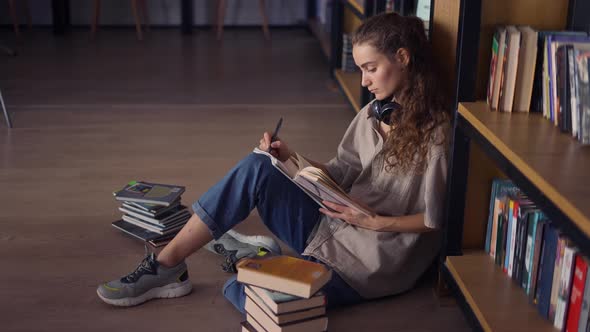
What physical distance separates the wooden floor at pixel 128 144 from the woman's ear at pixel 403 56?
70 centimetres

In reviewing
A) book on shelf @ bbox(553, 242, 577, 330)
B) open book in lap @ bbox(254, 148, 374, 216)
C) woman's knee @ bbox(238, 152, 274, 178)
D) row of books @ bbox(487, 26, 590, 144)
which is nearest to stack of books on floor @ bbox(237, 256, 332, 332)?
open book in lap @ bbox(254, 148, 374, 216)

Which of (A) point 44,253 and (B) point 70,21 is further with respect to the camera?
(B) point 70,21

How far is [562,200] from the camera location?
55.5 inches

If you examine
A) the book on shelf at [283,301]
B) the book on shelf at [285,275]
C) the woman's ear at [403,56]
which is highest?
the woman's ear at [403,56]

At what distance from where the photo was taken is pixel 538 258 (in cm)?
191

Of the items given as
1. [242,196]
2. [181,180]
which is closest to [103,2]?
[181,180]

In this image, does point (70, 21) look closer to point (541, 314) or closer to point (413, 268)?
point (413, 268)

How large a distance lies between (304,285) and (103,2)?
19.6ft

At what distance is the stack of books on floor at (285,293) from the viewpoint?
186 cm

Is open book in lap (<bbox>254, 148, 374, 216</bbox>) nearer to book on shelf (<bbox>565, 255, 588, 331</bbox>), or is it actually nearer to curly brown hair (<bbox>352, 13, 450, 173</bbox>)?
curly brown hair (<bbox>352, 13, 450, 173</bbox>)

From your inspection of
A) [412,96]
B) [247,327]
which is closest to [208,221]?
[247,327]

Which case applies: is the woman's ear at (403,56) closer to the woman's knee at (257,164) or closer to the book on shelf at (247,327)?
the woman's knee at (257,164)

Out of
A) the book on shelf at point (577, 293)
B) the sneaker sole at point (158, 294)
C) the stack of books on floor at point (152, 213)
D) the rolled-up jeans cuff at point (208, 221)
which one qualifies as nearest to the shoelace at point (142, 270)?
the sneaker sole at point (158, 294)

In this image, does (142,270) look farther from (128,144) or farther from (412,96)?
(128,144)
